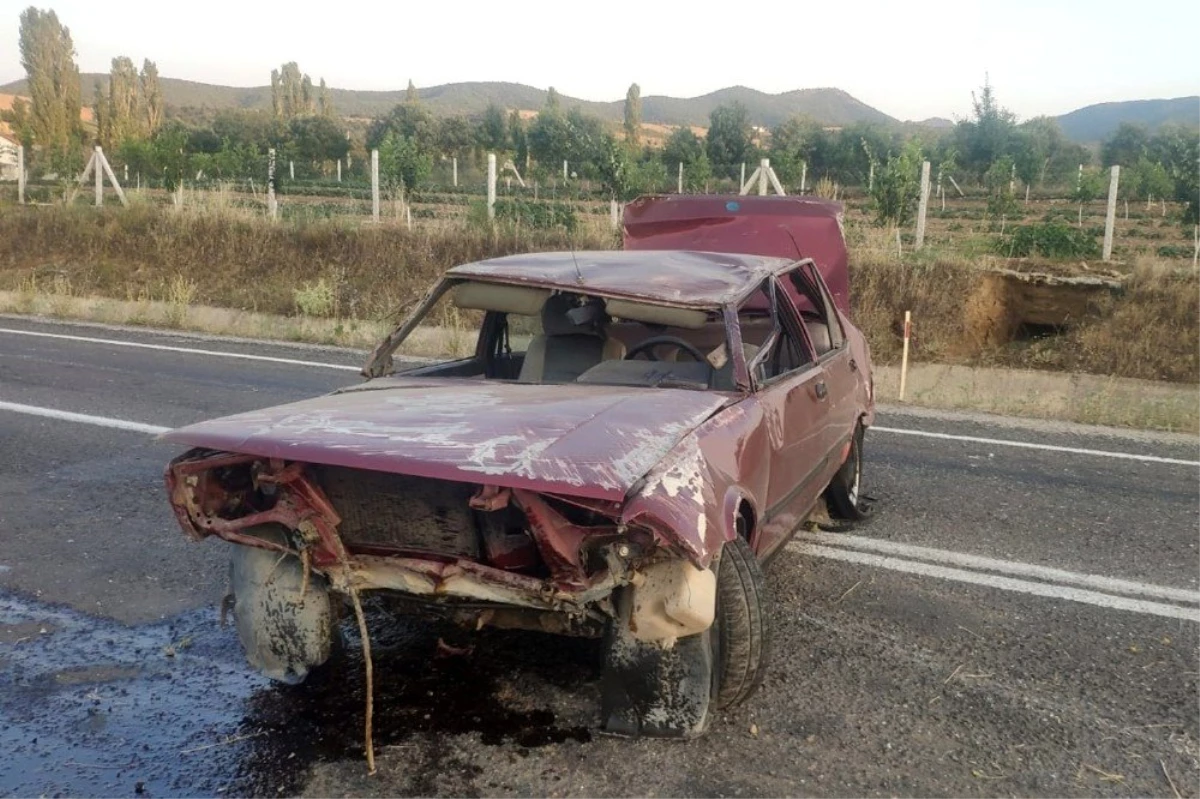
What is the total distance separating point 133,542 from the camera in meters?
5.37

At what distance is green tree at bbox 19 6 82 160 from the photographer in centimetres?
6875

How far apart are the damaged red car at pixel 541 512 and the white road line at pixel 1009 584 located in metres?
1.05

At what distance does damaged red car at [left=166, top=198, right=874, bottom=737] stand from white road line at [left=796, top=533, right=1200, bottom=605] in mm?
1267

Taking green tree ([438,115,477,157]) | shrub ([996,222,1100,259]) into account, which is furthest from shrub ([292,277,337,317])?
green tree ([438,115,477,157])

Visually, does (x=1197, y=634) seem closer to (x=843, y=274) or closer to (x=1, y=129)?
(x=843, y=274)

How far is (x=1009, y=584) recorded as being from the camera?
196 inches

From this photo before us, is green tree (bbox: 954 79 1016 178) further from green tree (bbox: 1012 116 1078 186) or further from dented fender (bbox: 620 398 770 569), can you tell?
dented fender (bbox: 620 398 770 569)

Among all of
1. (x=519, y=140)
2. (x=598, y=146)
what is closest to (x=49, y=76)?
(x=519, y=140)

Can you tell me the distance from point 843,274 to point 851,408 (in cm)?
187

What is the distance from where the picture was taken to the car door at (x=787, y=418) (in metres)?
4.11

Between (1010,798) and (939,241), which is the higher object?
(939,241)

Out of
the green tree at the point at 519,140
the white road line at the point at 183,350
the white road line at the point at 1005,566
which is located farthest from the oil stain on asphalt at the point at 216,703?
the green tree at the point at 519,140

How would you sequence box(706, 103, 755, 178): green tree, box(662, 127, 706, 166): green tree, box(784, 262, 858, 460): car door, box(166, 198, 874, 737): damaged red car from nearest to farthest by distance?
Answer: box(166, 198, 874, 737): damaged red car < box(784, 262, 858, 460): car door < box(662, 127, 706, 166): green tree < box(706, 103, 755, 178): green tree

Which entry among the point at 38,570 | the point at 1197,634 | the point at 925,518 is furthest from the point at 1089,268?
the point at 38,570
